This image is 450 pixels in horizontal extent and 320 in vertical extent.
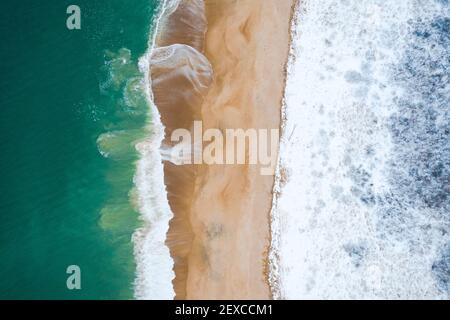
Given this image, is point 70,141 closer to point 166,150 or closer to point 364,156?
point 166,150

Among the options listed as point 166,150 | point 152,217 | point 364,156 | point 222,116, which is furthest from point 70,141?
point 364,156

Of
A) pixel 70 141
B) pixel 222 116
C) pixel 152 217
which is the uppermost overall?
pixel 222 116

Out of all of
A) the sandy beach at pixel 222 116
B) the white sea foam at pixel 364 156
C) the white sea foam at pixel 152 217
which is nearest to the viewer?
the white sea foam at pixel 364 156

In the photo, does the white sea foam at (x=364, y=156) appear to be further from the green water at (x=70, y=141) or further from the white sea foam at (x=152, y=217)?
the green water at (x=70, y=141)

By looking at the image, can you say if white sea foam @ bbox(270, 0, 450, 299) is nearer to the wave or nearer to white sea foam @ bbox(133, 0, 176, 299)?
the wave

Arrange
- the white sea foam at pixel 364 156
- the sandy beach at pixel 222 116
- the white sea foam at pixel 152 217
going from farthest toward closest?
the white sea foam at pixel 152 217 < the sandy beach at pixel 222 116 < the white sea foam at pixel 364 156

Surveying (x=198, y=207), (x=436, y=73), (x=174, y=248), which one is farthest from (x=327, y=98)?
(x=174, y=248)

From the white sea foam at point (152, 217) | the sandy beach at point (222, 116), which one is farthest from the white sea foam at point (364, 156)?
the white sea foam at point (152, 217)
